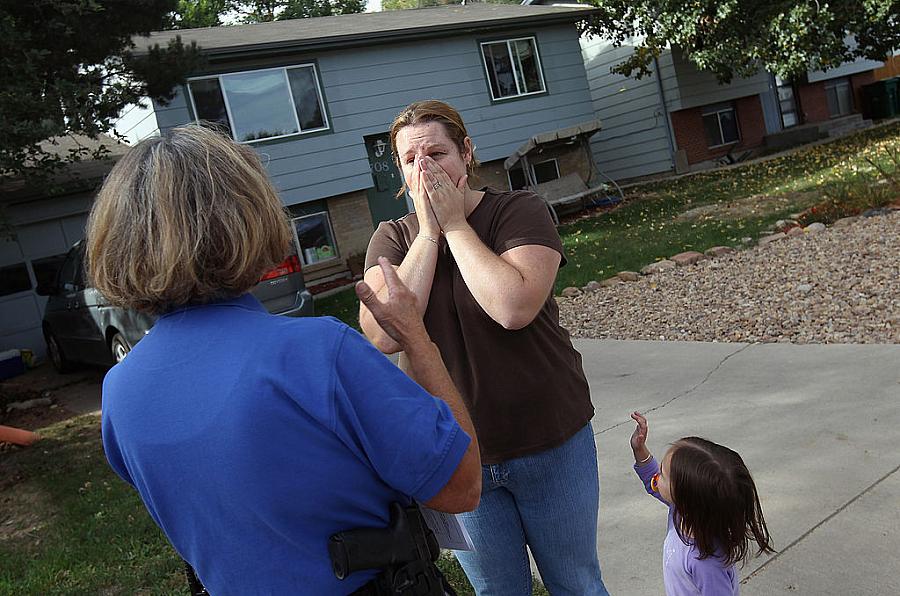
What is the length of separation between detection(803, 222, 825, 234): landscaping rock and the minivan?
19.5 ft

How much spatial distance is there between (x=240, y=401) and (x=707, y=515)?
1.51 meters

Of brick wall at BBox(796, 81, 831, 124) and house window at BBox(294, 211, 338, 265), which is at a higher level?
brick wall at BBox(796, 81, 831, 124)

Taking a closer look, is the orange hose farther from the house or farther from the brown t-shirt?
the house

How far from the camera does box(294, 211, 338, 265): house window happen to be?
50.2 feet

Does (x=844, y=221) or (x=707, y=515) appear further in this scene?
(x=844, y=221)

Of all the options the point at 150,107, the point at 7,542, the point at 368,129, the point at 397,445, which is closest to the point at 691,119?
the point at 368,129

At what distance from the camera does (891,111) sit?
25.8 m

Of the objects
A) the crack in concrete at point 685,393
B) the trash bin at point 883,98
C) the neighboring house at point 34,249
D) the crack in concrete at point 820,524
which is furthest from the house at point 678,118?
the crack in concrete at point 820,524

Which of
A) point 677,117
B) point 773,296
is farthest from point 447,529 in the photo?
point 677,117

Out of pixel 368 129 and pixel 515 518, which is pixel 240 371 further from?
pixel 368 129

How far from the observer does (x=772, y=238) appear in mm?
9664

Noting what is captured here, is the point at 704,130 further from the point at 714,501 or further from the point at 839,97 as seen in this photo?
the point at 714,501

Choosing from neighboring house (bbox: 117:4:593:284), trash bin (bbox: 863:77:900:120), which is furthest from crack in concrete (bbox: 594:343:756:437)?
trash bin (bbox: 863:77:900:120)

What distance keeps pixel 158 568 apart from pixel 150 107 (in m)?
11.2
